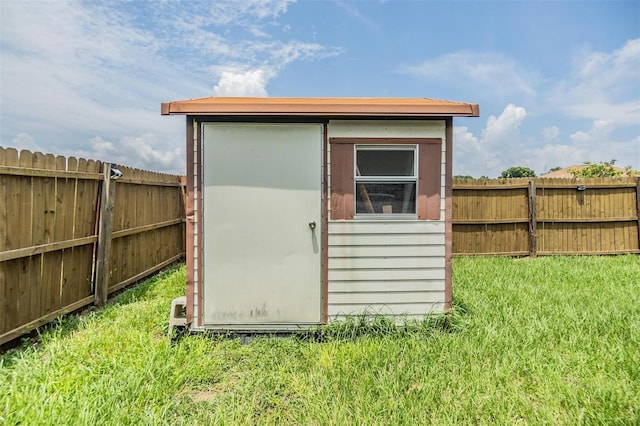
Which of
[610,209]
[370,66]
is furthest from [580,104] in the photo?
[370,66]

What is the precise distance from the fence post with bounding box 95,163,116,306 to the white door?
2.07 meters

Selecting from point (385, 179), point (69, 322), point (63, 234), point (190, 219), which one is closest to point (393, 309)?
point (385, 179)

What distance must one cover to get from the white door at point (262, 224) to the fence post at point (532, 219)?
21.8ft

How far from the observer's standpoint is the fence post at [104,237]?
4.55m

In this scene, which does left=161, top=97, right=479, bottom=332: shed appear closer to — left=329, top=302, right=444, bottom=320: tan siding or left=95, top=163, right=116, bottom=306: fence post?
left=329, top=302, right=444, bottom=320: tan siding

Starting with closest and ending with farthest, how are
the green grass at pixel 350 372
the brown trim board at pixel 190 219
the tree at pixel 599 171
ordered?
the green grass at pixel 350 372
the brown trim board at pixel 190 219
the tree at pixel 599 171

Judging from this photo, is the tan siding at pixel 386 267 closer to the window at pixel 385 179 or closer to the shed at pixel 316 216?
the shed at pixel 316 216

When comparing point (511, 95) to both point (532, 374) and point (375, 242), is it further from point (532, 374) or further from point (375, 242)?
point (532, 374)

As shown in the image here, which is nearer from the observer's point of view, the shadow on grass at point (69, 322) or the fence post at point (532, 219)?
the shadow on grass at point (69, 322)

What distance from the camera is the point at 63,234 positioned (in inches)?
154

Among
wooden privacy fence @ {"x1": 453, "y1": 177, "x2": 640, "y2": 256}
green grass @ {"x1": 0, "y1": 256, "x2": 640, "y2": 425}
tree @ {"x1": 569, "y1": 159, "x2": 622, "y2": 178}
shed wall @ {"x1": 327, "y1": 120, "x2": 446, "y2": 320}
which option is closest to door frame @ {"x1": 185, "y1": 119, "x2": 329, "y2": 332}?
green grass @ {"x1": 0, "y1": 256, "x2": 640, "y2": 425}

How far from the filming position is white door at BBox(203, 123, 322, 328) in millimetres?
3578

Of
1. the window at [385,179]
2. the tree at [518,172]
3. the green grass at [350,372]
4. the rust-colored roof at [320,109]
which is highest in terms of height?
the tree at [518,172]

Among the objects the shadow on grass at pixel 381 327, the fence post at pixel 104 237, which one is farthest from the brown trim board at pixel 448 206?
the fence post at pixel 104 237
